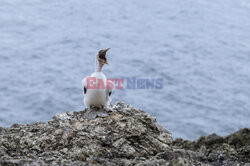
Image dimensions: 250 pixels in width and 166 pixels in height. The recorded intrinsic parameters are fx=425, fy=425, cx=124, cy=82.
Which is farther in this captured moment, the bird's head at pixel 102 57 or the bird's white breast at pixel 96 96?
the bird's head at pixel 102 57

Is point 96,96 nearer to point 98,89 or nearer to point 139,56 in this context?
point 98,89

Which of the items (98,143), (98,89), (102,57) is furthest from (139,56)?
(98,143)

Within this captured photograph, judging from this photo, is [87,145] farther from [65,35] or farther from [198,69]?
[65,35]

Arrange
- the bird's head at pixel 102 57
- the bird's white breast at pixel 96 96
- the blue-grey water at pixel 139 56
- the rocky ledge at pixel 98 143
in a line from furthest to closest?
1. the blue-grey water at pixel 139 56
2. the bird's head at pixel 102 57
3. the bird's white breast at pixel 96 96
4. the rocky ledge at pixel 98 143

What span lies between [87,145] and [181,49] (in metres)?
31.0

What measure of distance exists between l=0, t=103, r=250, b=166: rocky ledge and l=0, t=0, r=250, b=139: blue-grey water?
1739 cm

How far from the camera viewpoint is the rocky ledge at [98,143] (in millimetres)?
7254

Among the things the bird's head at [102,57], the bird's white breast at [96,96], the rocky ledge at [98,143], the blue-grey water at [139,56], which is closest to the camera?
the rocky ledge at [98,143]

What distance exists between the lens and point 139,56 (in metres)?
35.7

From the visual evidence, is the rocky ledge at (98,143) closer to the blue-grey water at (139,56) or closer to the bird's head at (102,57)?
the bird's head at (102,57)

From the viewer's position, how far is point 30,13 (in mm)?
44281

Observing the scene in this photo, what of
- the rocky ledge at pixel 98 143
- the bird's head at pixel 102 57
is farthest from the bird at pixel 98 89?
the rocky ledge at pixel 98 143

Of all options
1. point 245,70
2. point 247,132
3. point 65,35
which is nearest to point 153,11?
point 65,35

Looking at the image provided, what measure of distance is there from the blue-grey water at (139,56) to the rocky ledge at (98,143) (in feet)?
57.1
